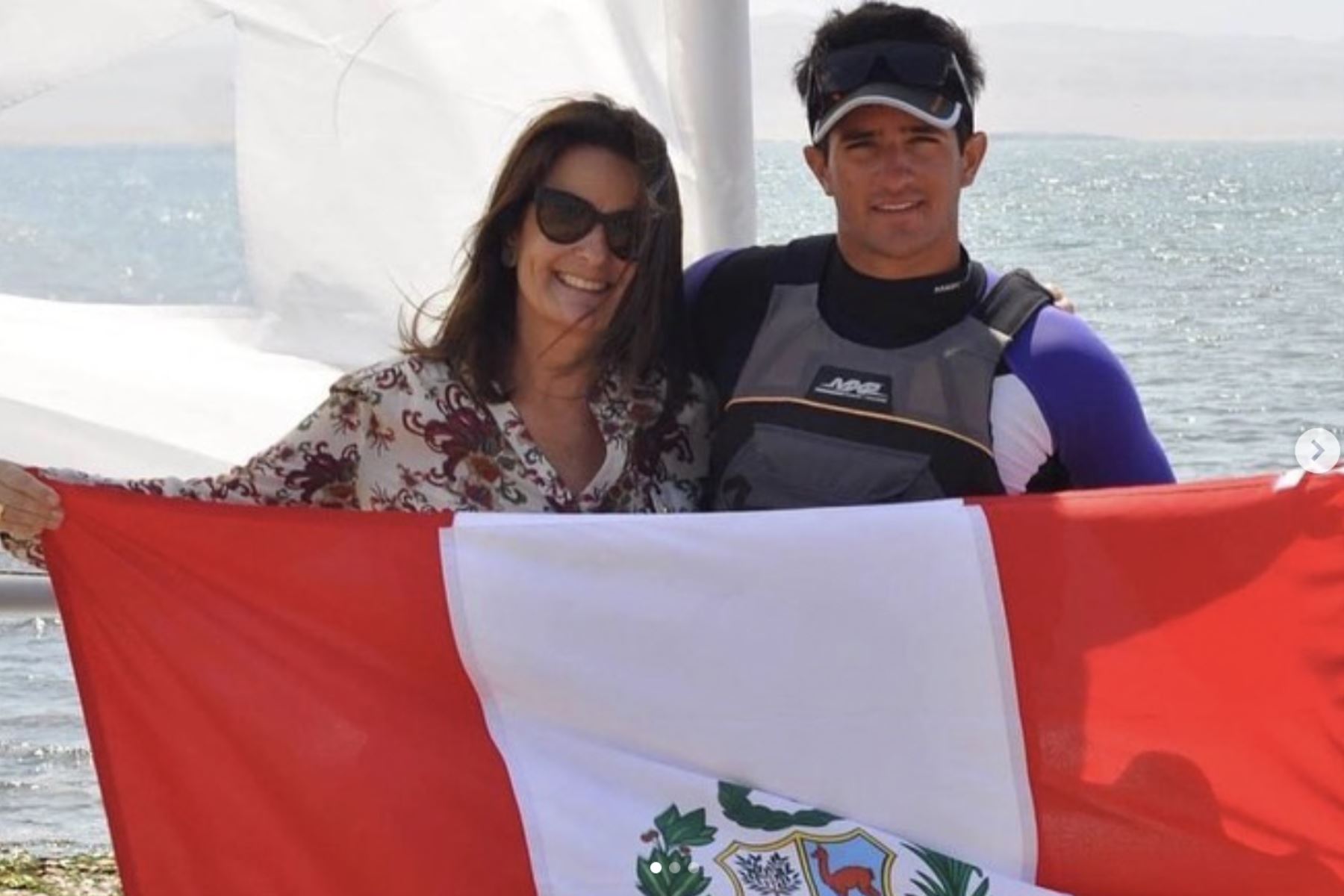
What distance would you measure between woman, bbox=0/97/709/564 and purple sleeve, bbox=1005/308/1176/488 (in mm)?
505

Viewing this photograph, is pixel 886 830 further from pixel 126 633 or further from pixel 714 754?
pixel 126 633

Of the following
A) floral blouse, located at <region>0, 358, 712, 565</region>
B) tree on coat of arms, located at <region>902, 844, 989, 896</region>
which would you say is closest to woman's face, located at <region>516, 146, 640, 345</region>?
floral blouse, located at <region>0, 358, 712, 565</region>

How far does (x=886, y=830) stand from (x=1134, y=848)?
12.4 inches

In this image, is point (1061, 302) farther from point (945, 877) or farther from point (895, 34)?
point (945, 877)

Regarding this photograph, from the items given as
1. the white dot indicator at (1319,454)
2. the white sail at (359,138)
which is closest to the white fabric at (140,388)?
the white sail at (359,138)

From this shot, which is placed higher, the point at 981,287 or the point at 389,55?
the point at 389,55

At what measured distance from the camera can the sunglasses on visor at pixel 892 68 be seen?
377 centimetres

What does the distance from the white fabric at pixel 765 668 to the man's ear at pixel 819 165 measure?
1.56ft

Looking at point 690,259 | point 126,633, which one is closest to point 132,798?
point 126,633

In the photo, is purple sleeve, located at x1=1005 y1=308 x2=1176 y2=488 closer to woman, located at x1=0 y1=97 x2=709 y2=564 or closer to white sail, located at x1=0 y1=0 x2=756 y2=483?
woman, located at x1=0 y1=97 x2=709 y2=564

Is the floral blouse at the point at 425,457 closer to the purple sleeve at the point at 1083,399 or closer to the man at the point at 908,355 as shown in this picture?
the man at the point at 908,355

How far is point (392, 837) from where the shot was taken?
3.70 metres

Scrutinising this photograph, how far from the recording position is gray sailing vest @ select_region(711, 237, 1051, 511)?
3693mm

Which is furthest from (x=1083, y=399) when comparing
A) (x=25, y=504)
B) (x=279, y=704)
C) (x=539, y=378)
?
(x=25, y=504)
